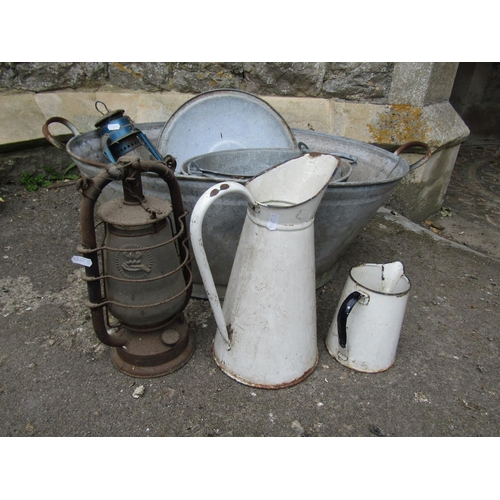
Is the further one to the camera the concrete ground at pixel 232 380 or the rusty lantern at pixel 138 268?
the concrete ground at pixel 232 380

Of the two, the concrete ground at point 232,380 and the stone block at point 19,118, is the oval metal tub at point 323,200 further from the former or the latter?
the stone block at point 19,118

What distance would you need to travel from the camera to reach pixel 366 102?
2643 millimetres

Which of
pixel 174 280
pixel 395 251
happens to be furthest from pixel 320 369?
pixel 395 251

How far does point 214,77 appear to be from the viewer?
2.70 meters

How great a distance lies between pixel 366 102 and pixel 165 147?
1.38m

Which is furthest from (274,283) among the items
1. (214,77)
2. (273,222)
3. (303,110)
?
(214,77)

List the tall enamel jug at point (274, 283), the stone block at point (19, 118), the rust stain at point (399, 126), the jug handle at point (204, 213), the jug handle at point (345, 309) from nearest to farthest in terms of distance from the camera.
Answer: the jug handle at point (204, 213) < the tall enamel jug at point (274, 283) < the jug handle at point (345, 309) < the rust stain at point (399, 126) < the stone block at point (19, 118)

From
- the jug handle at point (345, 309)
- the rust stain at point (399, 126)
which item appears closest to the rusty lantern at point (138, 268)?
the jug handle at point (345, 309)

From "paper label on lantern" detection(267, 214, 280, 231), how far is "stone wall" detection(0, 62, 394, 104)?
1636mm

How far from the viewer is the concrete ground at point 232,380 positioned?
1404mm

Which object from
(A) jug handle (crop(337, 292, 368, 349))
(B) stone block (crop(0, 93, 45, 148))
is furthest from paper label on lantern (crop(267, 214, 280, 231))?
(B) stone block (crop(0, 93, 45, 148))

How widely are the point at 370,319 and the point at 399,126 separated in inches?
60.5

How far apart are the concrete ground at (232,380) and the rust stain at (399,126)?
763 millimetres

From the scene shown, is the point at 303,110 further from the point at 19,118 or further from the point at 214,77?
the point at 19,118
